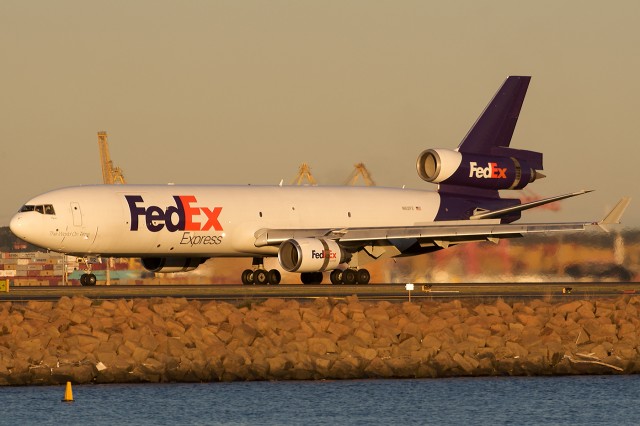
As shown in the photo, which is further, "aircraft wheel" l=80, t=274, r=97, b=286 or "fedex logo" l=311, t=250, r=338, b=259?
"aircraft wheel" l=80, t=274, r=97, b=286

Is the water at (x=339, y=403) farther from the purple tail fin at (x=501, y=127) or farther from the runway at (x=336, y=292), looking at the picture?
the purple tail fin at (x=501, y=127)

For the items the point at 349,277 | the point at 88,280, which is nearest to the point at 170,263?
the point at 88,280

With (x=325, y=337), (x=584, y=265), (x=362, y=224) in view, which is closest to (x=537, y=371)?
(x=325, y=337)

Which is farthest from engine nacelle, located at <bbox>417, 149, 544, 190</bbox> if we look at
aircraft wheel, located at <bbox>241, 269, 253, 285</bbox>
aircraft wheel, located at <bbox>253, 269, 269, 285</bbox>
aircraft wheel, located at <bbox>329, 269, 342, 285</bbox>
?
aircraft wheel, located at <bbox>241, 269, 253, 285</bbox>

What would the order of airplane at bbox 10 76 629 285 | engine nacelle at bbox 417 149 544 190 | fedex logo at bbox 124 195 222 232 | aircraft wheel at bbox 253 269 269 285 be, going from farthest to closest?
engine nacelle at bbox 417 149 544 190 < aircraft wheel at bbox 253 269 269 285 < fedex logo at bbox 124 195 222 232 < airplane at bbox 10 76 629 285

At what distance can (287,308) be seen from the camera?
1515 inches

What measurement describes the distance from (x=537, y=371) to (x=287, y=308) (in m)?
7.24

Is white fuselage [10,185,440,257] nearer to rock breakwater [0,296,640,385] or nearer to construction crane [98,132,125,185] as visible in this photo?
rock breakwater [0,296,640,385]

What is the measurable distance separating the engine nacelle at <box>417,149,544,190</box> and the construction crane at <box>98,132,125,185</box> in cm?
7093

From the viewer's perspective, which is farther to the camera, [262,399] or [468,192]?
[468,192]

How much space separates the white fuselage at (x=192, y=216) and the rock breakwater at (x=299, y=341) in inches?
533

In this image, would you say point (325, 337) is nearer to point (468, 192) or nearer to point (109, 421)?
point (109, 421)

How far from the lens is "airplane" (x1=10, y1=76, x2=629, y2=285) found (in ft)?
175

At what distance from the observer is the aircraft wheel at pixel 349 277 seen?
5734 cm
